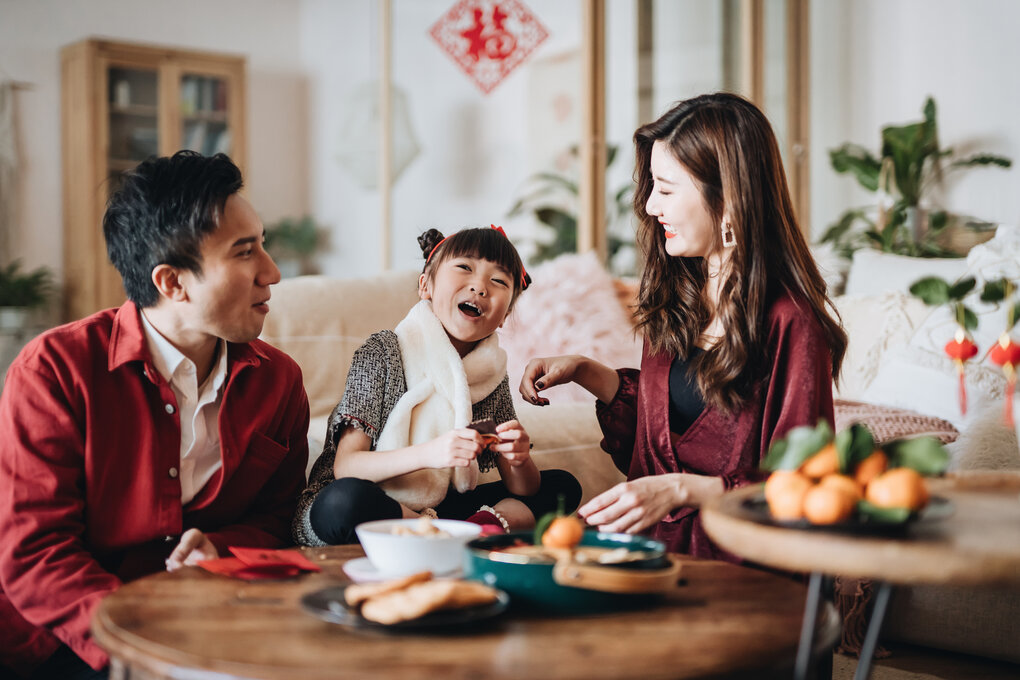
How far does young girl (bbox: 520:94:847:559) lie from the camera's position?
153 centimetres

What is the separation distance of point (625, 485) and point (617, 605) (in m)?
0.37

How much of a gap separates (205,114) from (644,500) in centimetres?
544

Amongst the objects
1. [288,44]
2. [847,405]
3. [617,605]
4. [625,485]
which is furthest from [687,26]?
[617,605]

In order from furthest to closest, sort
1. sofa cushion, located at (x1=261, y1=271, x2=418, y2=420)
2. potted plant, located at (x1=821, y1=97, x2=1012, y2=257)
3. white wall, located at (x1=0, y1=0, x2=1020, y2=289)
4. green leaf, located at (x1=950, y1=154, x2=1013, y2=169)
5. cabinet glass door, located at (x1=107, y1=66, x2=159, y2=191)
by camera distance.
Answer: cabinet glass door, located at (x1=107, y1=66, x2=159, y2=191), white wall, located at (x1=0, y1=0, x2=1020, y2=289), potted plant, located at (x1=821, y1=97, x2=1012, y2=257), green leaf, located at (x1=950, y1=154, x2=1013, y2=169), sofa cushion, located at (x1=261, y1=271, x2=418, y2=420)

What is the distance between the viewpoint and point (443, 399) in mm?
1779

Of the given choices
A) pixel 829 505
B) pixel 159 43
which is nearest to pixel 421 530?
pixel 829 505

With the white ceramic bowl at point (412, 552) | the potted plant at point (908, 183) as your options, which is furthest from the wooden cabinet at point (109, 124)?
the white ceramic bowl at point (412, 552)

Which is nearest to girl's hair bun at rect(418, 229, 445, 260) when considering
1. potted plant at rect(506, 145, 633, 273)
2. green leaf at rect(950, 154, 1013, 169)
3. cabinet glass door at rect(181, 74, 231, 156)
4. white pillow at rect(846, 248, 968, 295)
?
white pillow at rect(846, 248, 968, 295)

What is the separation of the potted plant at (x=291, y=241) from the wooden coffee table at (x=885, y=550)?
5955 mm

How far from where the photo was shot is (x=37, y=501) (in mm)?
1314

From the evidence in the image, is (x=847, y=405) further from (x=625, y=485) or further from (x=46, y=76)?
(x=46, y=76)

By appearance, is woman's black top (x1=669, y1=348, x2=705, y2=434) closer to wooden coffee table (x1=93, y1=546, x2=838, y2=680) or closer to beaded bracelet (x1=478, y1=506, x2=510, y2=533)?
beaded bracelet (x1=478, y1=506, x2=510, y2=533)

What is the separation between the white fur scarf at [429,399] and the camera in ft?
5.63

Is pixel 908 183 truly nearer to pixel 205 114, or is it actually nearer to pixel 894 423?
pixel 894 423
